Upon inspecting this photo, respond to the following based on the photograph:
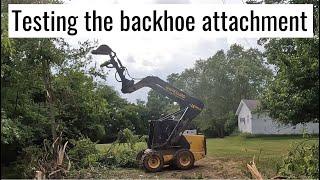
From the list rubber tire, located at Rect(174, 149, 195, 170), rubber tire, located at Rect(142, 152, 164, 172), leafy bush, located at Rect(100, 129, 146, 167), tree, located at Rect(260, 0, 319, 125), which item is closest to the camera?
tree, located at Rect(260, 0, 319, 125)

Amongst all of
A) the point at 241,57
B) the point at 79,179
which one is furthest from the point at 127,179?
the point at 241,57

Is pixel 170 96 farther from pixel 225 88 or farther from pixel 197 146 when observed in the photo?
pixel 225 88

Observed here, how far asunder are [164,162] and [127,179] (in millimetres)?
2536

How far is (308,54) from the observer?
12.2m

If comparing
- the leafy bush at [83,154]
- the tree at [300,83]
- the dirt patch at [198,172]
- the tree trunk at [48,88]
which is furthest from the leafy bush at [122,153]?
the tree at [300,83]

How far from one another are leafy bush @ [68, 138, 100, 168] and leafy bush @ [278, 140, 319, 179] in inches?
243

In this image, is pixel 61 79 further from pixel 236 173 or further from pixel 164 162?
pixel 236 173

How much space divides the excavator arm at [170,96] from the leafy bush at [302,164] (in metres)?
4.36

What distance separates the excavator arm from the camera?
1544 centimetres

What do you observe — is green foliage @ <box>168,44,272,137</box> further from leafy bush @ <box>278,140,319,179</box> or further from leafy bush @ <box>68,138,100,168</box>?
leafy bush @ <box>278,140,319,179</box>

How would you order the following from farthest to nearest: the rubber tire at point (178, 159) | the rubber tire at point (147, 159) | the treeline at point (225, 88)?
1. the treeline at point (225, 88)
2. the rubber tire at point (178, 159)
3. the rubber tire at point (147, 159)

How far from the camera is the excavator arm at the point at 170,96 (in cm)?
1544

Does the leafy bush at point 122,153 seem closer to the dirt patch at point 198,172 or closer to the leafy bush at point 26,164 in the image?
the dirt patch at point 198,172

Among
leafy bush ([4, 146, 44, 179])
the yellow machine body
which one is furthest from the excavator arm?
leafy bush ([4, 146, 44, 179])
